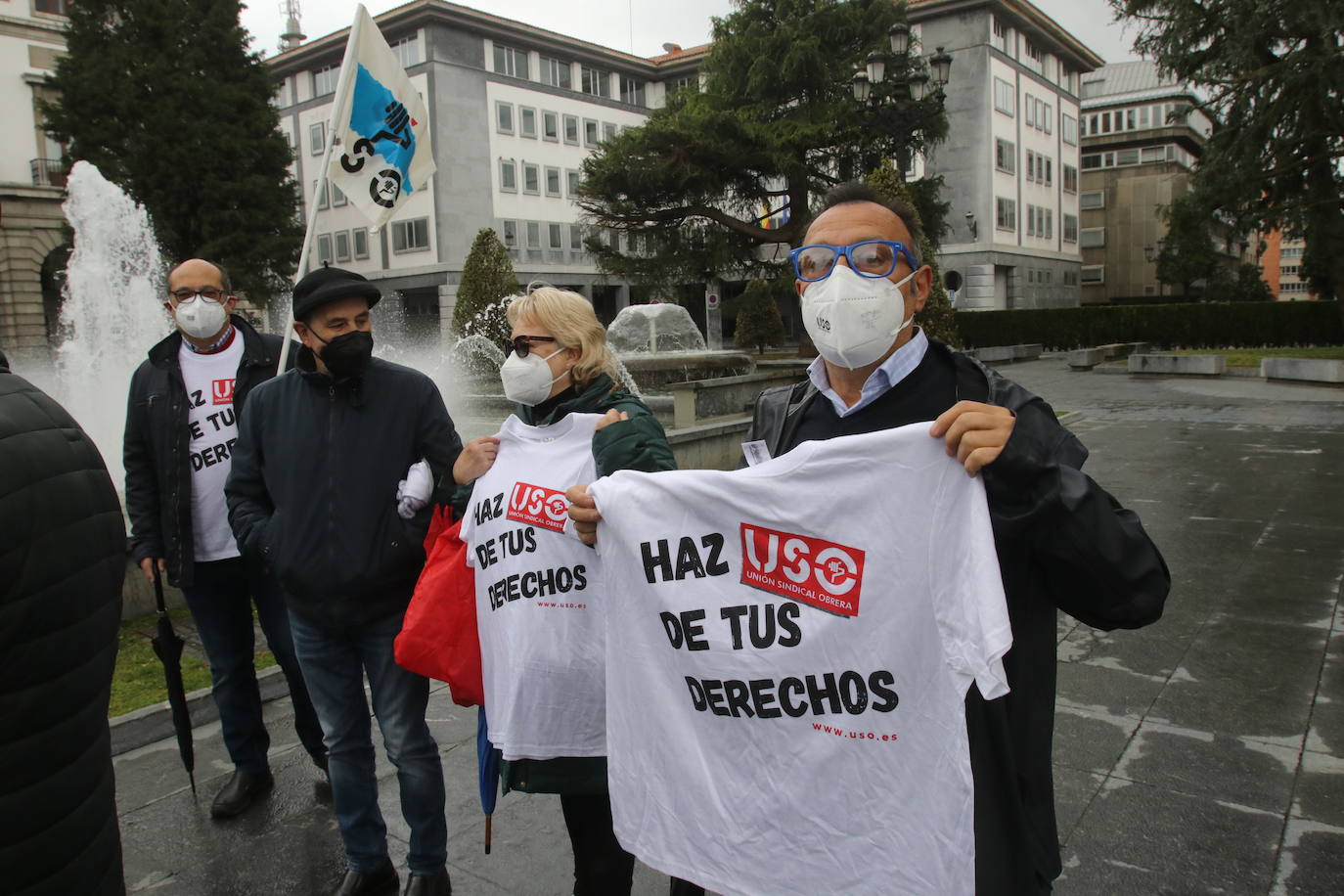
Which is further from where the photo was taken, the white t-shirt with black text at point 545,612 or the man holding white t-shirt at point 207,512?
the man holding white t-shirt at point 207,512

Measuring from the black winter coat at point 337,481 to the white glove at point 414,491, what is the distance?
0.03 metres

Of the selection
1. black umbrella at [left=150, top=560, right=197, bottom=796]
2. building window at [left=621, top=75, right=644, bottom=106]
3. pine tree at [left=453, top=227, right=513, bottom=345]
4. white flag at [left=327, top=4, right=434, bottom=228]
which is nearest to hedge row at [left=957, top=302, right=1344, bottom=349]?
pine tree at [left=453, top=227, right=513, bottom=345]

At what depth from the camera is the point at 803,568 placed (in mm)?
1997

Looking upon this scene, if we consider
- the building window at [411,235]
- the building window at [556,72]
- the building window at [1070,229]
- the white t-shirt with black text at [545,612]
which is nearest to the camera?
the white t-shirt with black text at [545,612]

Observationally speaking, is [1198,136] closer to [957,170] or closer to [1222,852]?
[957,170]

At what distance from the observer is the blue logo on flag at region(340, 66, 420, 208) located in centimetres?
558

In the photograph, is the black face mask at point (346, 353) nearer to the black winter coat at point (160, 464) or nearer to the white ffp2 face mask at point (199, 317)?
the black winter coat at point (160, 464)

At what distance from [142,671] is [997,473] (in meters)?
5.31

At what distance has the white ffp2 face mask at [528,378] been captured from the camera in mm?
2844

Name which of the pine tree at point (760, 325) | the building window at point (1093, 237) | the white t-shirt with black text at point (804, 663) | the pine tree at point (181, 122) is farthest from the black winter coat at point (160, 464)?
the building window at point (1093, 237)

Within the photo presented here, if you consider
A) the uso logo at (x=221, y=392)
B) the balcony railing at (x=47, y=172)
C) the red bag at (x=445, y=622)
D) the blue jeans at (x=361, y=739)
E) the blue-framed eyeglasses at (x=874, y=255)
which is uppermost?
the balcony railing at (x=47, y=172)

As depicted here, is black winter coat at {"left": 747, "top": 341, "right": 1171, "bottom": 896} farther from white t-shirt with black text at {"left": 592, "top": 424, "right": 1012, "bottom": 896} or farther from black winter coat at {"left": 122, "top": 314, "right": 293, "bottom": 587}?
black winter coat at {"left": 122, "top": 314, "right": 293, "bottom": 587}

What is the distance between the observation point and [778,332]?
136 ft

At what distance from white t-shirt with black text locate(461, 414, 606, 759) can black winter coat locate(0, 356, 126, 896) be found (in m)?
1.10
